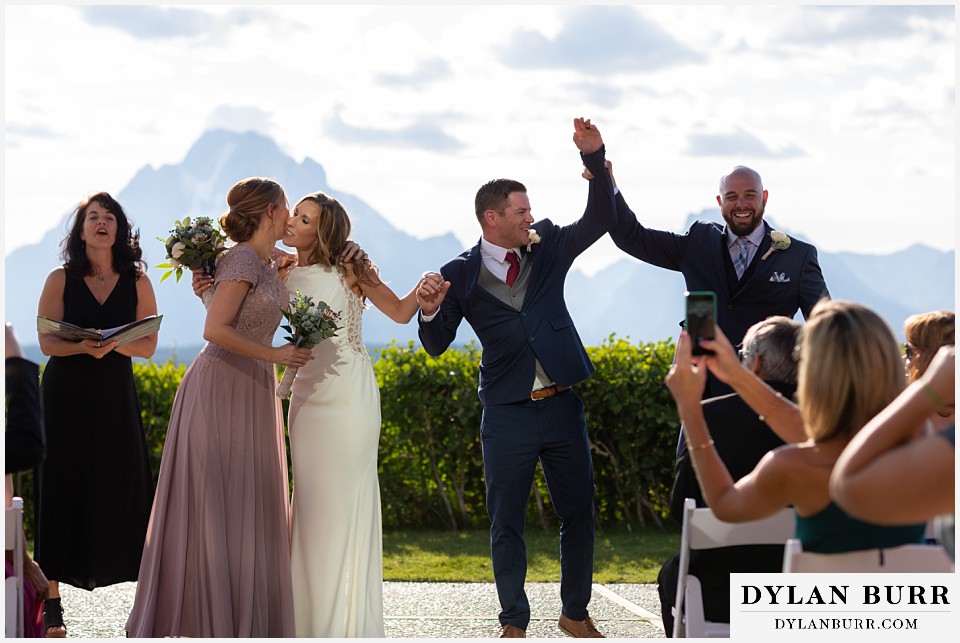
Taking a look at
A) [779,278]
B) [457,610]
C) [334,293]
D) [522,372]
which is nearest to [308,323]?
[334,293]

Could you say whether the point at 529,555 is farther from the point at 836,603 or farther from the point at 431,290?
the point at 836,603

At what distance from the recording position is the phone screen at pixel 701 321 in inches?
136

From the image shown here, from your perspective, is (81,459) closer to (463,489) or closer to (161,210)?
(463,489)

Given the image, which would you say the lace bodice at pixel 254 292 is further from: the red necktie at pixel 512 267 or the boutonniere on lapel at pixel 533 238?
the boutonniere on lapel at pixel 533 238

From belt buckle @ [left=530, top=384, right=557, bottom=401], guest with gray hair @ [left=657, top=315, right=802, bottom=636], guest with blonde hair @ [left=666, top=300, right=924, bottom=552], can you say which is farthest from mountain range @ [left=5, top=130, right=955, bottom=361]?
guest with blonde hair @ [left=666, top=300, right=924, bottom=552]

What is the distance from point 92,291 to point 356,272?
1.65 m

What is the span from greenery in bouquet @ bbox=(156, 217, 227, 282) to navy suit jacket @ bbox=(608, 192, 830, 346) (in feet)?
7.21

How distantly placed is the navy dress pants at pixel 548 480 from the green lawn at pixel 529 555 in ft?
5.55

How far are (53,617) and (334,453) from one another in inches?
70.5

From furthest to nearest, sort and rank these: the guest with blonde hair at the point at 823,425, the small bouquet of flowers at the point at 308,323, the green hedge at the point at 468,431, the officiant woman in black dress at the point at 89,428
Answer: the green hedge at the point at 468,431, the officiant woman in black dress at the point at 89,428, the small bouquet of flowers at the point at 308,323, the guest with blonde hair at the point at 823,425

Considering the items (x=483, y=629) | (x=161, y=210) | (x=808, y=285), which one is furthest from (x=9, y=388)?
(x=161, y=210)

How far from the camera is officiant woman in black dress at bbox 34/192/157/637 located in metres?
6.22

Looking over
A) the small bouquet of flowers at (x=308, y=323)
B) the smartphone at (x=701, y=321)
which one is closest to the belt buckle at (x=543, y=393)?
the small bouquet of flowers at (x=308, y=323)

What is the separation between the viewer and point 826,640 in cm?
390
